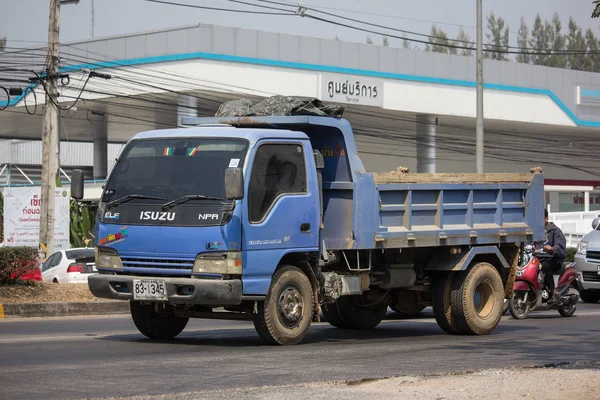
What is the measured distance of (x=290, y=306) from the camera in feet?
39.7

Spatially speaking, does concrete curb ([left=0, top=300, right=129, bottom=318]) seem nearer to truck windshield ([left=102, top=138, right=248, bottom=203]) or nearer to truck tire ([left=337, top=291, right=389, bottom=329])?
truck tire ([left=337, top=291, right=389, bottom=329])

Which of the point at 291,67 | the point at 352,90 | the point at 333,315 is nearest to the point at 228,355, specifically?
the point at 333,315

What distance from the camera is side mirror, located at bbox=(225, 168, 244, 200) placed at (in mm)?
11156

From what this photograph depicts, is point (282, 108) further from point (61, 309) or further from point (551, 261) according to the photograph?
point (551, 261)

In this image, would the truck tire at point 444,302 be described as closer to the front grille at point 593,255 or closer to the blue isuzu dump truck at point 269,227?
the blue isuzu dump truck at point 269,227

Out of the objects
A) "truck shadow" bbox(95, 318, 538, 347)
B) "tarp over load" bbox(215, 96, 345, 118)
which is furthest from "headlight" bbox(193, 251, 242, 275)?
"tarp over load" bbox(215, 96, 345, 118)

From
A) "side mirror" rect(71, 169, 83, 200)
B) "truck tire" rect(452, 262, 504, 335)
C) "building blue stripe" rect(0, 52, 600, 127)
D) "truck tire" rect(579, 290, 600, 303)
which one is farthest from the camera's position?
"building blue stripe" rect(0, 52, 600, 127)

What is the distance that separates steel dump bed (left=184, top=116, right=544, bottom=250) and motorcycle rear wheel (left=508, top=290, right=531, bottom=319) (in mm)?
3341

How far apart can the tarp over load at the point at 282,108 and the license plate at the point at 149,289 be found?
2597mm

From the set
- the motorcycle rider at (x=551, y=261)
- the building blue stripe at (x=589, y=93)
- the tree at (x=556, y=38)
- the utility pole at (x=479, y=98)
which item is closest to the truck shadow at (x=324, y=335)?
the motorcycle rider at (x=551, y=261)

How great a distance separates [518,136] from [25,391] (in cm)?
4929

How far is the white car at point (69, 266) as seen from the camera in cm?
2395

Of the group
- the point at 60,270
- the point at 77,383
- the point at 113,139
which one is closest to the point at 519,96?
the point at 113,139

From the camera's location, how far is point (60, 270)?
2416 centimetres
